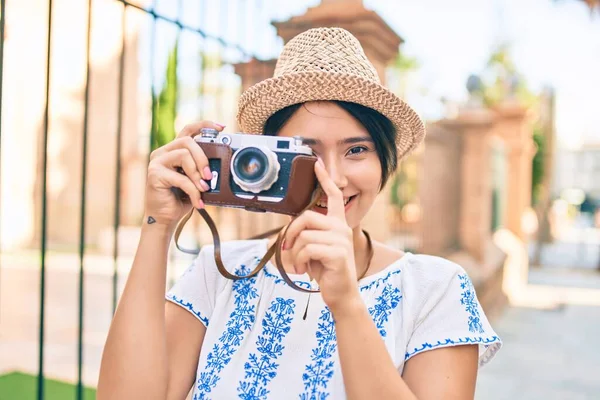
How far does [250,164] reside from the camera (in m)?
1.28

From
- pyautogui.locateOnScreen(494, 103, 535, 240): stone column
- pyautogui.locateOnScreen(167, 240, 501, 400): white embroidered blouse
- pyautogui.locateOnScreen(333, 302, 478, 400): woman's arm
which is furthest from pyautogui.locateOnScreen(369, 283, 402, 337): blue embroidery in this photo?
pyautogui.locateOnScreen(494, 103, 535, 240): stone column

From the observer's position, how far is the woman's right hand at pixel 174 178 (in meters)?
1.30

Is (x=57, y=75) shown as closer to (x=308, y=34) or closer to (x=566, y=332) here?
(x=566, y=332)

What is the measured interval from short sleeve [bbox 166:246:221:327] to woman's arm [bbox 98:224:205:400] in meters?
0.15

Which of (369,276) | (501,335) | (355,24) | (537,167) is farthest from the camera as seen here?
(537,167)

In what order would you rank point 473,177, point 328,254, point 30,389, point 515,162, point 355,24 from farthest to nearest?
1. point 515,162
2. point 473,177
3. point 30,389
4. point 355,24
5. point 328,254

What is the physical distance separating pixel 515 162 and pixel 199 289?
29.7 feet

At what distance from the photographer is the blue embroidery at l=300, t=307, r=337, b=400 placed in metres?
1.28

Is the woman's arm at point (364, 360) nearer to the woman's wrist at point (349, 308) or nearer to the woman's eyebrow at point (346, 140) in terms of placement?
the woman's wrist at point (349, 308)

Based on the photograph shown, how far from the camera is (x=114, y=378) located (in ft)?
4.24

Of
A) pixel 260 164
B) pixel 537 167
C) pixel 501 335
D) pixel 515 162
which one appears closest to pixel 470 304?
pixel 260 164

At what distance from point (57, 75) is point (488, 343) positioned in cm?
1175

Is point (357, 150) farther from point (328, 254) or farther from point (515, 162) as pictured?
point (515, 162)

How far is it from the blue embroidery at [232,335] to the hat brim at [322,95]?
432mm
